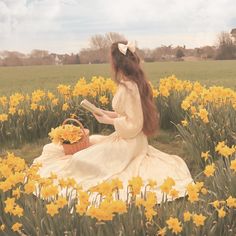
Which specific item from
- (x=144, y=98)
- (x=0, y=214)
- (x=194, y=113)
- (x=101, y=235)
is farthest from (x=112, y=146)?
(x=101, y=235)

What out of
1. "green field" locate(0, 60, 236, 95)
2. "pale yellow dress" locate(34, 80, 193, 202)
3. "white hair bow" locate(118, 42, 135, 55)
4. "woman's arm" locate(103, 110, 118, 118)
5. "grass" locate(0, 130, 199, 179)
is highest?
"white hair bow" locate(118, 42, 135, 55)

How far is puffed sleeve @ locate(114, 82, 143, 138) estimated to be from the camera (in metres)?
5.43

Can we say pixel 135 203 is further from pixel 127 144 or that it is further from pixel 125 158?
pixel 127 144

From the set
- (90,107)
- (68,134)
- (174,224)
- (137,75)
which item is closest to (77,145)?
(68,134)

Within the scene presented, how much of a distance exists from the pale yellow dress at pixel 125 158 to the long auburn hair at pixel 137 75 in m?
0.08

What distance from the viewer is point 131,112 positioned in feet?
17.9

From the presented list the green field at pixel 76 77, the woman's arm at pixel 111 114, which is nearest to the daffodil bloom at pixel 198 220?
the woman's arm at pixel 111 114

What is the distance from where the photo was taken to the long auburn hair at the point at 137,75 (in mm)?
5450

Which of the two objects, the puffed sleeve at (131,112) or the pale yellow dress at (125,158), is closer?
the pale yellow dress at (125,158)

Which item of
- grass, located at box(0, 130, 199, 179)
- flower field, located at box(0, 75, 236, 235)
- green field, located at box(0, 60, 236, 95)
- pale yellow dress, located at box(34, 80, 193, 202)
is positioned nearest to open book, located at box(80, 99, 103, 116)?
pale yellow dress, located at box(34, 80, 193, 202)

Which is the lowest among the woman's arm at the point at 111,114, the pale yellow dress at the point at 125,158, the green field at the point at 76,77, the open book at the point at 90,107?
the green field at the point at 76,77

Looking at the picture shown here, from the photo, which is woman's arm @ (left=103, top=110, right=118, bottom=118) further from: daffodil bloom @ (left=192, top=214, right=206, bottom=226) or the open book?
Result: daffodil bloom @ (left=192, top=214, right=206, bottom=226)

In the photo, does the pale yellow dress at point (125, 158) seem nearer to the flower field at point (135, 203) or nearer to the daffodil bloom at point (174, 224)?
the flower field at point (135, 203)

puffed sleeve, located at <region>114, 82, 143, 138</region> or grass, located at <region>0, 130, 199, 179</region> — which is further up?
puffed sleeve, located at <region>114, 82, 143, 138</region>
